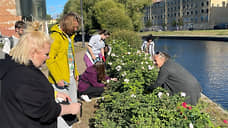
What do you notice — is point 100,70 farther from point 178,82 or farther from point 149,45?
point 149,45

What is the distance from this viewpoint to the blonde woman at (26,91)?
4.72ft

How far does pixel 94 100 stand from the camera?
5.15 metres

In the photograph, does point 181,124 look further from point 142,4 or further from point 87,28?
point 87,28

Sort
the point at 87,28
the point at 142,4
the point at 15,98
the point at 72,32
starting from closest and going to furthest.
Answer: the point at 15,98, the point at 72,32, the point at 142,4, the point at 87,28

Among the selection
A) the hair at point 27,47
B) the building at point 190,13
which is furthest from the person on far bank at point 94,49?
the building at point 190,13

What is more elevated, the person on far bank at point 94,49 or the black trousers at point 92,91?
the person on far bank at point 94,49

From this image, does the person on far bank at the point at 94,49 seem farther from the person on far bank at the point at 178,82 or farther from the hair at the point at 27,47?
the hair at the point at 27,47

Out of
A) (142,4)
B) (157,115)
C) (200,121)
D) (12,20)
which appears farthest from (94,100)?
(142,4)

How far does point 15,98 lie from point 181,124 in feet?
5.26

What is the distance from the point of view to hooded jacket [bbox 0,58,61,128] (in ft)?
4.70

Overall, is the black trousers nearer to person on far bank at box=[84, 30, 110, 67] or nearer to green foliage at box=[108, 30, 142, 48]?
person on far bank at box=[84, 30, 110, 67]

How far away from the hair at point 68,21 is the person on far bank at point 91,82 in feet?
5.99

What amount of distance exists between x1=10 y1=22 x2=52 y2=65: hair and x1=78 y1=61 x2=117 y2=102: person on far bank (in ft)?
11.2

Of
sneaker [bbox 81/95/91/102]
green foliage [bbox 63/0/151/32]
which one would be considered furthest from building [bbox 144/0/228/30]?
sneaker [bbox 81/95/91/102]
